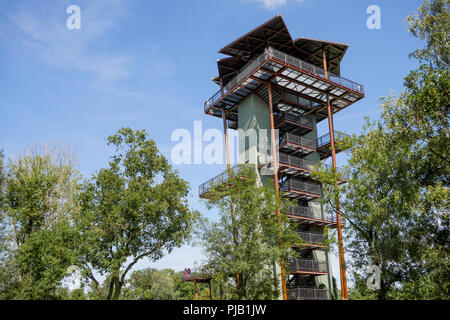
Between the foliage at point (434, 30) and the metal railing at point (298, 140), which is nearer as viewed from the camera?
the foliage at point (434, 30)

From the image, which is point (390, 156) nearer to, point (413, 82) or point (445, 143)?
point (445, 143)

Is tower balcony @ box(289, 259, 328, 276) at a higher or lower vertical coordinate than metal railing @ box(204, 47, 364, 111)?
lower

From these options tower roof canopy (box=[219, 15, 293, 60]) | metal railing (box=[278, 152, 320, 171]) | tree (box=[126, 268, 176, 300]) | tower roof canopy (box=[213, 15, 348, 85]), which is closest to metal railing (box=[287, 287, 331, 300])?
metal railing (box=[278, 152, 320, 171])

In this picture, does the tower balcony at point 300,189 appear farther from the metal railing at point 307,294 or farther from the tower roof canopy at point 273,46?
the tower roof canopy at point 273,46

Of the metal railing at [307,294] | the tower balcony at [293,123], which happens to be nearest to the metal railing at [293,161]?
the tower balcony at [293,123]

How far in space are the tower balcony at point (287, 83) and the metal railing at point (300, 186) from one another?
8.50m

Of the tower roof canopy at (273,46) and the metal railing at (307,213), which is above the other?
the tower roof canopy at (273,46)

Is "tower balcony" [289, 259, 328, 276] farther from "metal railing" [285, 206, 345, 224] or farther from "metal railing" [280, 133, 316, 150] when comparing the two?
"metal railing" [280, 133, 316, 150]

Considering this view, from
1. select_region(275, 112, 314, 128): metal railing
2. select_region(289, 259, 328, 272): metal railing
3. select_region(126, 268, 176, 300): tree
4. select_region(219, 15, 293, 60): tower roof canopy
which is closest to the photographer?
select_region(289, 259, 328, 272): metal railing

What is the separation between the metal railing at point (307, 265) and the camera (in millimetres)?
30766

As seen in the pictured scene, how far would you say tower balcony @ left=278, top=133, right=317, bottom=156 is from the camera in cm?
3438

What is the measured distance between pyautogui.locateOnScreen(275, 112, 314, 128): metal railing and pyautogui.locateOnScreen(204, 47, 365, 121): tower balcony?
1.45 metres

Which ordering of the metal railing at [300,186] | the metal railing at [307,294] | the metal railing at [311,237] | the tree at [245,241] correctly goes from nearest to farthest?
the tree at [245,241], the metal railing at [307,294], the metal railing at [311,237], the metal railing at [300,186]
